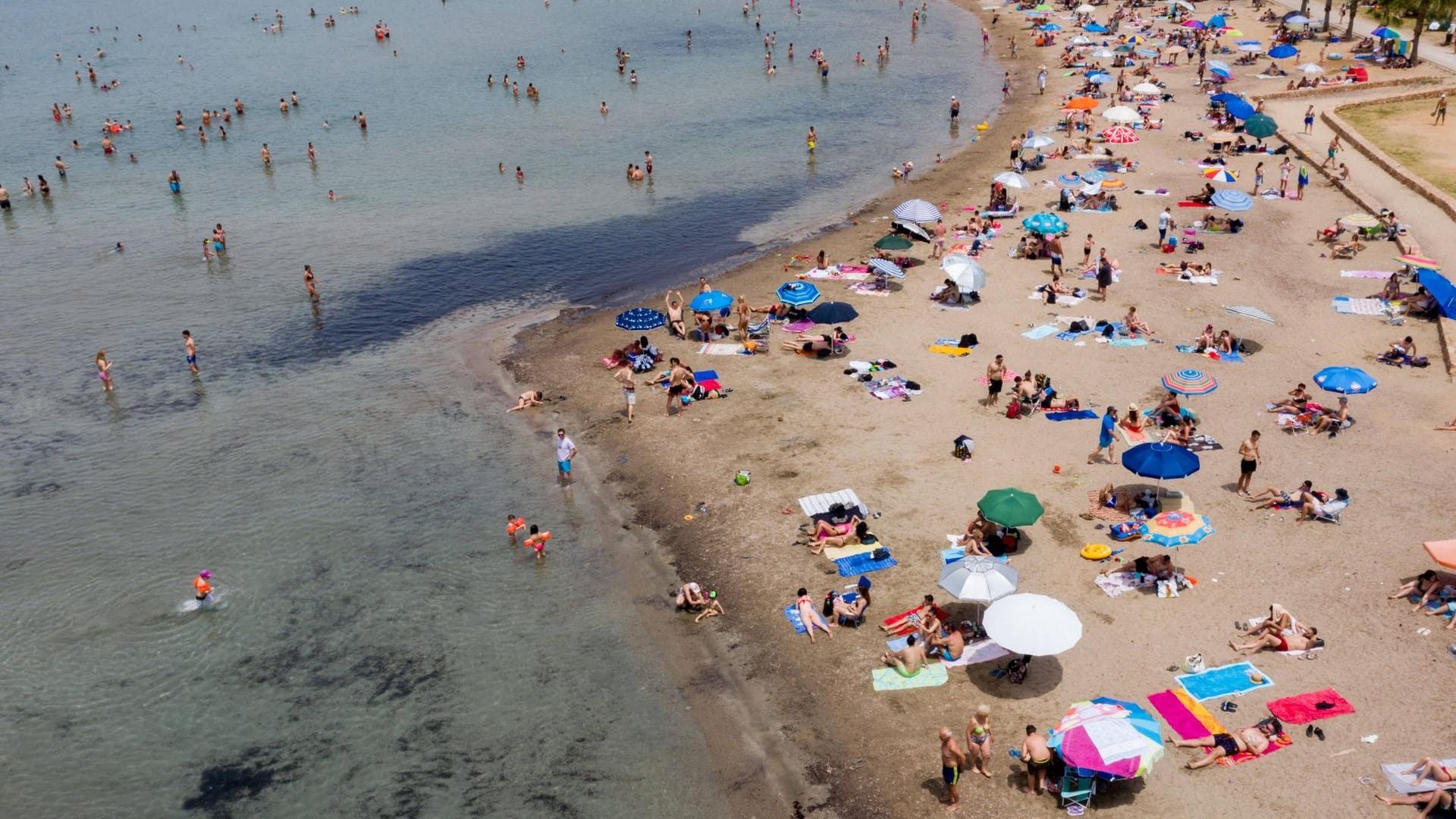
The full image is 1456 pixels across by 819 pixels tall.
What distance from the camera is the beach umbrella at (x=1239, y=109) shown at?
169 ft

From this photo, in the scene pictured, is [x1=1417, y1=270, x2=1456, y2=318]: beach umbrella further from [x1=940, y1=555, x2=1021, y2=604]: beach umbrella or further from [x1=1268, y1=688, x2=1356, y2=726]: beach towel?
[x1=940, y1=555, x2=1021, y2=604]: beach umbrella

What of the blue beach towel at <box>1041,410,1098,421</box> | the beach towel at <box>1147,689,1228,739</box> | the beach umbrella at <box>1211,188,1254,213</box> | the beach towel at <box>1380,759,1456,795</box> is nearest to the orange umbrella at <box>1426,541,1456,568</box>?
the beach towel at <box>1380,759,1456,795</box>

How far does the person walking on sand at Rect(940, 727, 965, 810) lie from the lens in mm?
15516

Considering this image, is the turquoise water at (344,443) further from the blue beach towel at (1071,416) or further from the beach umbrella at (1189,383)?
the beach umbrella at (1189,383)

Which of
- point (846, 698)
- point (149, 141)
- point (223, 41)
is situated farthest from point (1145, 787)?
point (223, 41)

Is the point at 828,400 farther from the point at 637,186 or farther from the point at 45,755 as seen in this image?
the point at 637,186

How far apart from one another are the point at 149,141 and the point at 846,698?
202 ft

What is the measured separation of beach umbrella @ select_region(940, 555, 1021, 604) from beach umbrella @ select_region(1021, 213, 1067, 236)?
20.7 m

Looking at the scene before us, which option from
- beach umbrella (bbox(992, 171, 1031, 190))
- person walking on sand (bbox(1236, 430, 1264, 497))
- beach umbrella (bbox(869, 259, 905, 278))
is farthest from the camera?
beach umbrella (bbox(992, 171, 1031, 190))

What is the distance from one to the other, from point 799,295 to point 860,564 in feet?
44.8

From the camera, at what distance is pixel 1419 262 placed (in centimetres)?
3219

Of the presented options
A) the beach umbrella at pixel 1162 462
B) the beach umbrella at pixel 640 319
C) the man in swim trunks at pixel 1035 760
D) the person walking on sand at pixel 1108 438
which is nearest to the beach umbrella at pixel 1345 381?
the person walking on sand at pixel 1108 438

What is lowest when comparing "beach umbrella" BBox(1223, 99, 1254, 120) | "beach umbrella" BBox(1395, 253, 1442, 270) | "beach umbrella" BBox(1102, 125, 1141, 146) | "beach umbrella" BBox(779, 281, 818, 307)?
"beach umbrella" BBox(779, 281, 818, 307)

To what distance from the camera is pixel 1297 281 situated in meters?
34.8
